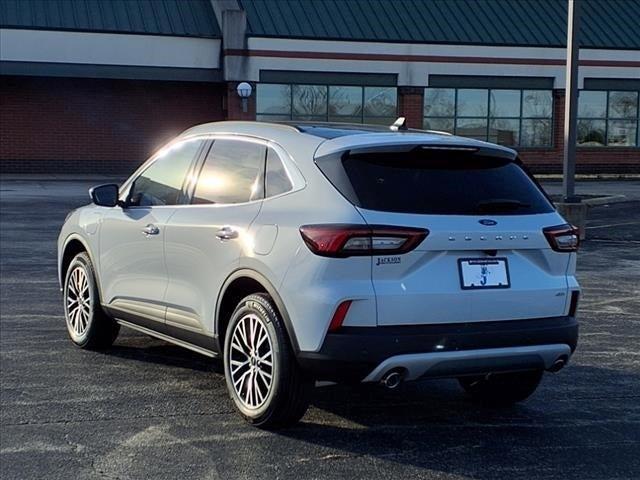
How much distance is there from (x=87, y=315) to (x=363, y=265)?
3.32 meters

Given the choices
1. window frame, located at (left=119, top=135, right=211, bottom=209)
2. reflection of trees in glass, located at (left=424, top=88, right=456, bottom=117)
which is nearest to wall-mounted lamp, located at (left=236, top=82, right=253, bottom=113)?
reflection of trees in glass, located at (left=424, top=88, right=456, bottom=117)

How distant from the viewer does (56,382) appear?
250 inches

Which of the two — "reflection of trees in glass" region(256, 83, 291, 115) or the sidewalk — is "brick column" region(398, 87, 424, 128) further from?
the sidewalk

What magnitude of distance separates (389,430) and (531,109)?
29585 mm

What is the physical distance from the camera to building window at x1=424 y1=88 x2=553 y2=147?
32.6 metres

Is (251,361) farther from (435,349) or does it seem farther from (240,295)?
(435,349)

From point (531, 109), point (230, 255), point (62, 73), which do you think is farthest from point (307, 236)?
point (531, 109)

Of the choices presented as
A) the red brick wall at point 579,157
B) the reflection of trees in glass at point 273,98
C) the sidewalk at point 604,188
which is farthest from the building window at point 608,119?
the reflection of trees in glass at point 273,98

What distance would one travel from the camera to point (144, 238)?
6.51 m

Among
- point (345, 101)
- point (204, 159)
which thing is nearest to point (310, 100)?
point (345, 101)

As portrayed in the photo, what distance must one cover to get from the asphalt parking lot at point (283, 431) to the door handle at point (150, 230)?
1.04 meters

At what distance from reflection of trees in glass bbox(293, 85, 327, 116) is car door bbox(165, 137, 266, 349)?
2539 cm

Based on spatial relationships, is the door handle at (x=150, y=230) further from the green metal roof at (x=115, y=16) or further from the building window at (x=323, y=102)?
the building window at (x=323, y=102)

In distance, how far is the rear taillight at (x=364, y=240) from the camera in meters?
4.79
